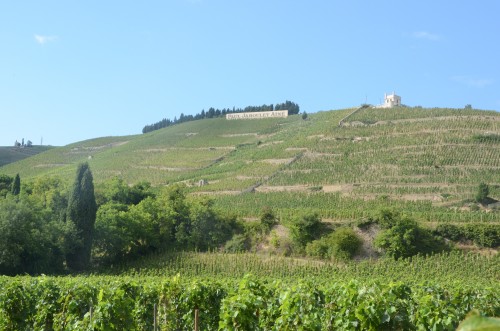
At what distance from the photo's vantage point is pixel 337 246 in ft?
143

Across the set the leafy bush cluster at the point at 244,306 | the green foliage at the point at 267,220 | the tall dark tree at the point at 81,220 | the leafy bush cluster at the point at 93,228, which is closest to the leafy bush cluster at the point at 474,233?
the green foliage at the point at 267,220

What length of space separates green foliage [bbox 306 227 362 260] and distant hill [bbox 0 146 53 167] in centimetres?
10793

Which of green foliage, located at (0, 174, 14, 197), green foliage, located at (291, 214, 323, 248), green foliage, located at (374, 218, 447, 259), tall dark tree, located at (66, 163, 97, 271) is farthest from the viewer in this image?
green foliage, located at (0, 174, 14, 197)

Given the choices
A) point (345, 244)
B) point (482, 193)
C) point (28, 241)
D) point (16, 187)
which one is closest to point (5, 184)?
point (16, 187)

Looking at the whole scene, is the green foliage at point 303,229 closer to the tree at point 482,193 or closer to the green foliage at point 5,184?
the tree at point 482,193

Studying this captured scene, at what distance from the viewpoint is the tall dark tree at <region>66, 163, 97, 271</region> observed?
4312 centimetres

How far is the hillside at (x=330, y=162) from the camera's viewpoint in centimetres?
6078

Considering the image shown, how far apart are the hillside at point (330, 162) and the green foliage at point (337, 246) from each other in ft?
17.8

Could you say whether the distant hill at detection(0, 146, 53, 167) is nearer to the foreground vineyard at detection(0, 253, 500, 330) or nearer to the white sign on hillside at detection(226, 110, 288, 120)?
the white sign on hillside at detection(226, 110, 288, 120)

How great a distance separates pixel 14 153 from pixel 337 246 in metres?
124

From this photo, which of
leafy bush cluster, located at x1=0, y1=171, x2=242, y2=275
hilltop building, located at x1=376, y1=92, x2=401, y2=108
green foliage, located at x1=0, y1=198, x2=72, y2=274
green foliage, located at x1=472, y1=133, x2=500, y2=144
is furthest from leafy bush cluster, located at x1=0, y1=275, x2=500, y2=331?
hilltop building, located at x1=376, y1=92, x2=401, y2=108

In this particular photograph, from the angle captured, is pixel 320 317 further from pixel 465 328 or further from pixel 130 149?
pixel 130 149

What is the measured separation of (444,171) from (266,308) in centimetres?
6003

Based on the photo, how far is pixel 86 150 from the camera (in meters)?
125
